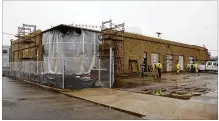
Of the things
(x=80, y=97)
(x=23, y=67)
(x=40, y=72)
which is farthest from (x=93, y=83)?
(x=23, y=67)

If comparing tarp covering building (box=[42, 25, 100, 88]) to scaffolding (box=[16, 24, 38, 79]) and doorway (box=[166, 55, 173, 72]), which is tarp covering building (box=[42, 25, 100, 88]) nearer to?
scaffolding (box=[16, 24, 38, 79])

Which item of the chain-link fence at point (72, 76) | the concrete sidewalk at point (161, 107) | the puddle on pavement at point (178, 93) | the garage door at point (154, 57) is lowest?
the concrete sidewalk at point (161, 107)

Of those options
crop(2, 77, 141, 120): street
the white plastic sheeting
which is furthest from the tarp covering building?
crop(2, 77, 141, 120): street

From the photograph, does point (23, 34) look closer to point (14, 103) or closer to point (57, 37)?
point (57, 37)

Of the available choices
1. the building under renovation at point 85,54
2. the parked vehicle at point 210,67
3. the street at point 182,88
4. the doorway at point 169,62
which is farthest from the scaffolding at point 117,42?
the parked vehicle at point 210,67

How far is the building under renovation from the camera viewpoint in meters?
15.8

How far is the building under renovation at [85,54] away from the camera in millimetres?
15828

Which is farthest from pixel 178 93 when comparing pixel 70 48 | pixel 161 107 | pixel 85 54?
pixel 70 48

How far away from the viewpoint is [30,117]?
7.81 m

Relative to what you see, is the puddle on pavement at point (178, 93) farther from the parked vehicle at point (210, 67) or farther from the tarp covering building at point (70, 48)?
the parked vehicle at point (210, 67)

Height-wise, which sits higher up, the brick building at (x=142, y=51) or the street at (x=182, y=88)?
the brick building at (x=142, y=51)

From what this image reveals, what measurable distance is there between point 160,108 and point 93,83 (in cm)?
683

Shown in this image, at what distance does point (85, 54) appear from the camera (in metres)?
18.9

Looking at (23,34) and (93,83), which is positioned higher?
(23,34)
